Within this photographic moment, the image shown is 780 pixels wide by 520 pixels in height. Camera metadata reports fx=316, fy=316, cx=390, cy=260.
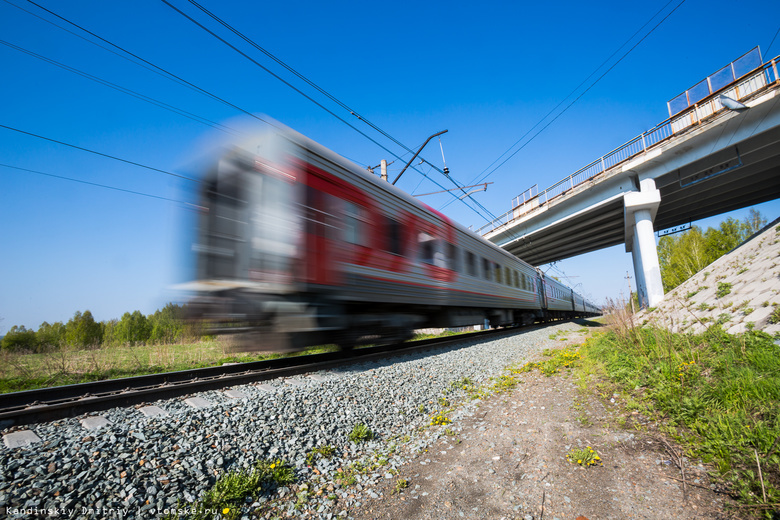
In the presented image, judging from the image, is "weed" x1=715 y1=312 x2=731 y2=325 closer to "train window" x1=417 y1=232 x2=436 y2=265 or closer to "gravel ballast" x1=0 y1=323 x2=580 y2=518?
"gravel ballast" x1=0 y1=323 x2=580 y2=518

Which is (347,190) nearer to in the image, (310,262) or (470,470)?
(310,262)

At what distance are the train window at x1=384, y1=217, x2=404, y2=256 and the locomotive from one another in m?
0.02

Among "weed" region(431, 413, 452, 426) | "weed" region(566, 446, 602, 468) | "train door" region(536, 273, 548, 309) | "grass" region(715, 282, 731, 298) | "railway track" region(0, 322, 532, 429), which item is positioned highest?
"train door" region(536, 273, 548, 309)

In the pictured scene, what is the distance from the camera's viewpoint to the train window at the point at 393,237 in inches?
253

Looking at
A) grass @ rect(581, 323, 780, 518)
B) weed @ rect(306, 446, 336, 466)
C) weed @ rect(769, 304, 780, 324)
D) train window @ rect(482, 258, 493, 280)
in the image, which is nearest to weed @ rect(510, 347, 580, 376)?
grass @ rect(581, 323, 780, 518)

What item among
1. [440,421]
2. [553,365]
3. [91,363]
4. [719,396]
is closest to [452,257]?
[553,365]

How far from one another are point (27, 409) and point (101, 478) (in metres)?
2.04

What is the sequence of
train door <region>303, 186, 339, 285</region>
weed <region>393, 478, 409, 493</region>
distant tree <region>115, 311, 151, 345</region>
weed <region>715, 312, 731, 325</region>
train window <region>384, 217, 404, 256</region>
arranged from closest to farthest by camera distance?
weed <region>393, 478, 409, 493</region> → train door <region>303, 186, 339, 285</region> → weed <region>715, 312, 731, 325</region> → train window <region>384, 217, 404, 256</region> → distant tree <region>115, 311, 151, 345</region>

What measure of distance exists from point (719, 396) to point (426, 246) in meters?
5.52

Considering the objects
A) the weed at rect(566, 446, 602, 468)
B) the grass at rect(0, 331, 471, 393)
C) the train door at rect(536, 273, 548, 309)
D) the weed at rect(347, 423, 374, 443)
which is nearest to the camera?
the weed at rect(566, 446, 602, 468)

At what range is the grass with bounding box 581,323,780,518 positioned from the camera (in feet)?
6.57

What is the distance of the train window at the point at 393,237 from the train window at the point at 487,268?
5.42m

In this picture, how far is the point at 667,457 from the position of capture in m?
2.41

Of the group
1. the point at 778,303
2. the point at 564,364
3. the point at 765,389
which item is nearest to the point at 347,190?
the point at 564,364
